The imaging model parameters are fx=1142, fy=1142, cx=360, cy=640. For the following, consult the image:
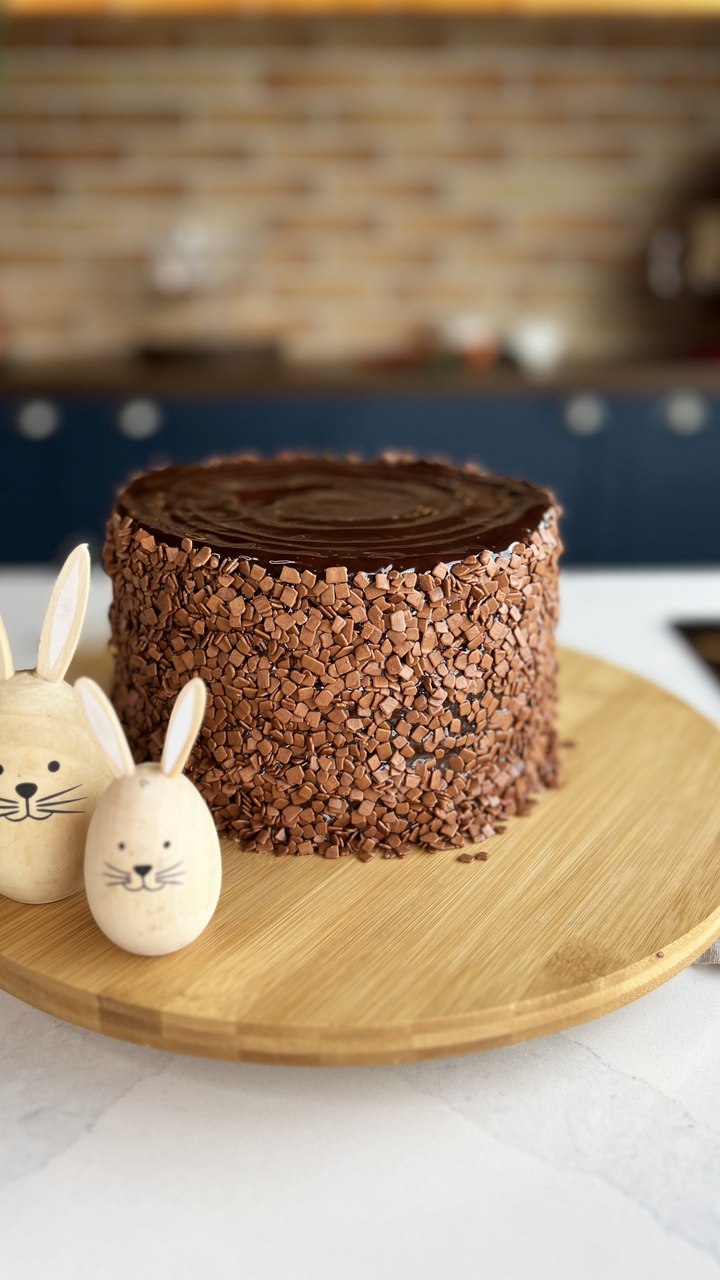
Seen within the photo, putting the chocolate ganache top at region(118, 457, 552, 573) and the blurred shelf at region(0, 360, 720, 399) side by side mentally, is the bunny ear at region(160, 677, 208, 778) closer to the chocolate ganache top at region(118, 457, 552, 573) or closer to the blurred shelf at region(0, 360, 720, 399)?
the chocolate ganache top at region(118, 457, 552, 573)

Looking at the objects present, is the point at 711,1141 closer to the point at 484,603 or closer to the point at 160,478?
the point at 484,603

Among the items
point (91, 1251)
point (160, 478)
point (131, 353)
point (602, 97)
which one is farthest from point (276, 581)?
point (602, 97)

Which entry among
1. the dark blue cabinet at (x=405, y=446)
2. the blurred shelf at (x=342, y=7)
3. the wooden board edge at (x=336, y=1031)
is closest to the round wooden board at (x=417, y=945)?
the wooden board edge at (x=336, y=1031)

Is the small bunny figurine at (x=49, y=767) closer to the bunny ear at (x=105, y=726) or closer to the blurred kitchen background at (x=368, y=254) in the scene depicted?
the bunny ear at (x=105, y=726)

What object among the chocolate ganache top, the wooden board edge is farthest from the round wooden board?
the chocolate ganache top

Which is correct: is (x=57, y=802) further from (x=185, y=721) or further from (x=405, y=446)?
(x=405, y=446)

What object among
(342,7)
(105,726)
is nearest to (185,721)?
(105,726)
